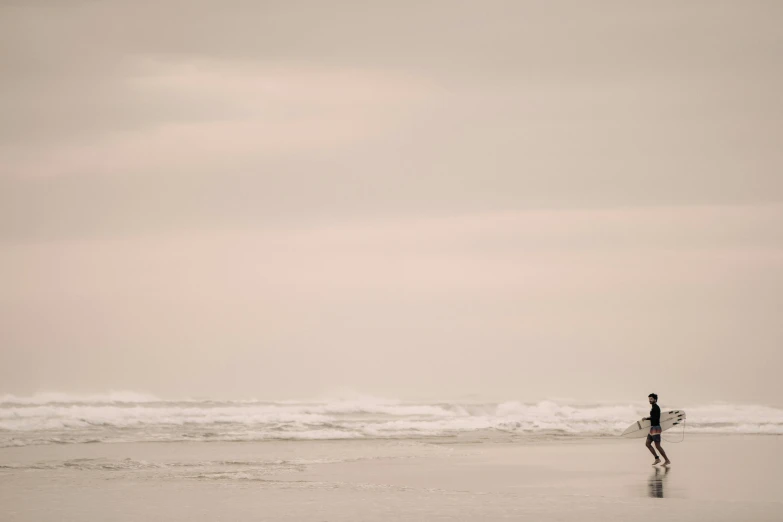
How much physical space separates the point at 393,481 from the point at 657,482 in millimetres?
5961

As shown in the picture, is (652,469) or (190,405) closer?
(652,469)

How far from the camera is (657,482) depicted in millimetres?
19797

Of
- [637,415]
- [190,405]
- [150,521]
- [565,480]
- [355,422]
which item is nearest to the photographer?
[150,521]

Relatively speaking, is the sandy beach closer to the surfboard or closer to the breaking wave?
the surfboard

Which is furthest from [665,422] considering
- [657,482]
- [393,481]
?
[393,481]

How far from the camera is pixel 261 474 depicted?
71.6 ft

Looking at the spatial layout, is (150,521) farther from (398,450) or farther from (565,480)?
(398,450)

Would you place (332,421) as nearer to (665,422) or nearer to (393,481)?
(665,422)

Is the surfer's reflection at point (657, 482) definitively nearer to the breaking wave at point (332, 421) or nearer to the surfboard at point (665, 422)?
the surfboard at point (665, 422)

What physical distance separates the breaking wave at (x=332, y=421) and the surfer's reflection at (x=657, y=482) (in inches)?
413

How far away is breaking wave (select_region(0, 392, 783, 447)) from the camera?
32844 mm

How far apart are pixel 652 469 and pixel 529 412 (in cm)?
2232

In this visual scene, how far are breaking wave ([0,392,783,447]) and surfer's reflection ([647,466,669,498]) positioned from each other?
10484 millimetres

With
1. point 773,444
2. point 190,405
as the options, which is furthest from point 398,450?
point 190,405
